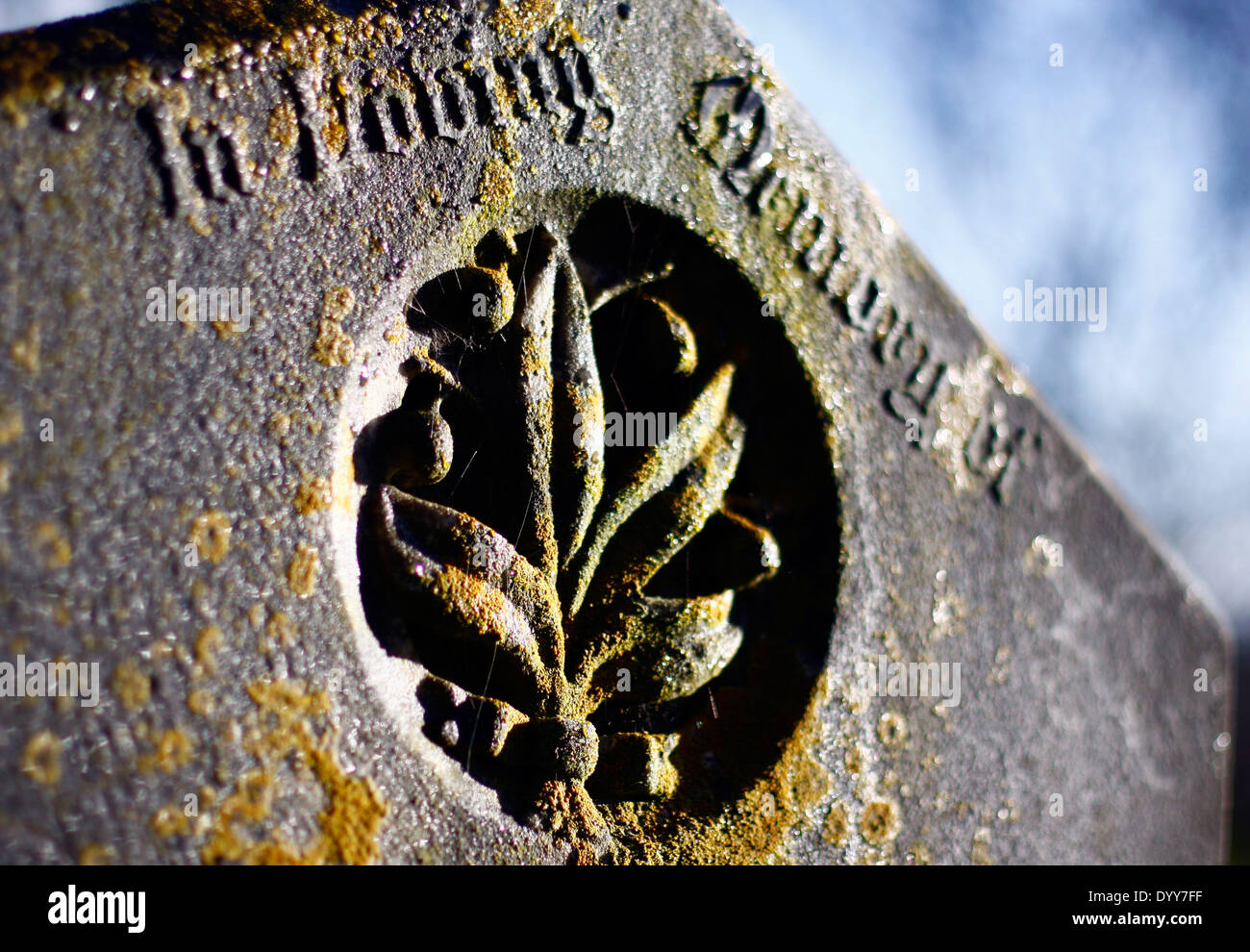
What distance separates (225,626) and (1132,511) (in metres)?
1.59

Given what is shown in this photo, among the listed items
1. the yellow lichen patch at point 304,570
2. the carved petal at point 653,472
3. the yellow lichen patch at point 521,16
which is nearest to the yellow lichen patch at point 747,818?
the carved petal at point 653,472

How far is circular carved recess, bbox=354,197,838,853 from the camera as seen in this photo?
1062mm

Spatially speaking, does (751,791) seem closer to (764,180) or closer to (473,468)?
(473,468)

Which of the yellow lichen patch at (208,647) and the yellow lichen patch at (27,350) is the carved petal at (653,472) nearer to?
the yellow lichen patch at (208,647)

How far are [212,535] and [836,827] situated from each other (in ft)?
2.78

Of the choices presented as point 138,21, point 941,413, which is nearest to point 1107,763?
point 941,413

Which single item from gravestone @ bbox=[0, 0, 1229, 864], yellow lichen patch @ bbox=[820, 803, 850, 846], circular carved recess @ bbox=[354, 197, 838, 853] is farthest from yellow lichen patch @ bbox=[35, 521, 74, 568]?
yellow lichen patch @ bbox=[820, 803, 850, 846]

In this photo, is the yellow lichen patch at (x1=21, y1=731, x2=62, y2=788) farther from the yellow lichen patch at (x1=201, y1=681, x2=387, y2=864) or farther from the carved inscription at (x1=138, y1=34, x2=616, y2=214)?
the carved inscription at (x1=138, y1=34, x2=616, y2=214)

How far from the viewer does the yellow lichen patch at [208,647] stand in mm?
856

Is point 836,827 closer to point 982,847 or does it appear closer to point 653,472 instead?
point 982,847

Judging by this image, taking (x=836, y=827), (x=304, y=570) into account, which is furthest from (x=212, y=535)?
(x=836, y=827)

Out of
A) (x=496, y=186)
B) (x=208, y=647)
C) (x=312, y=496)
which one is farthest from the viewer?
(x=496, y=186)

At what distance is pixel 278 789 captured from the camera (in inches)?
34.4

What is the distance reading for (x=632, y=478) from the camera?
1223mm
